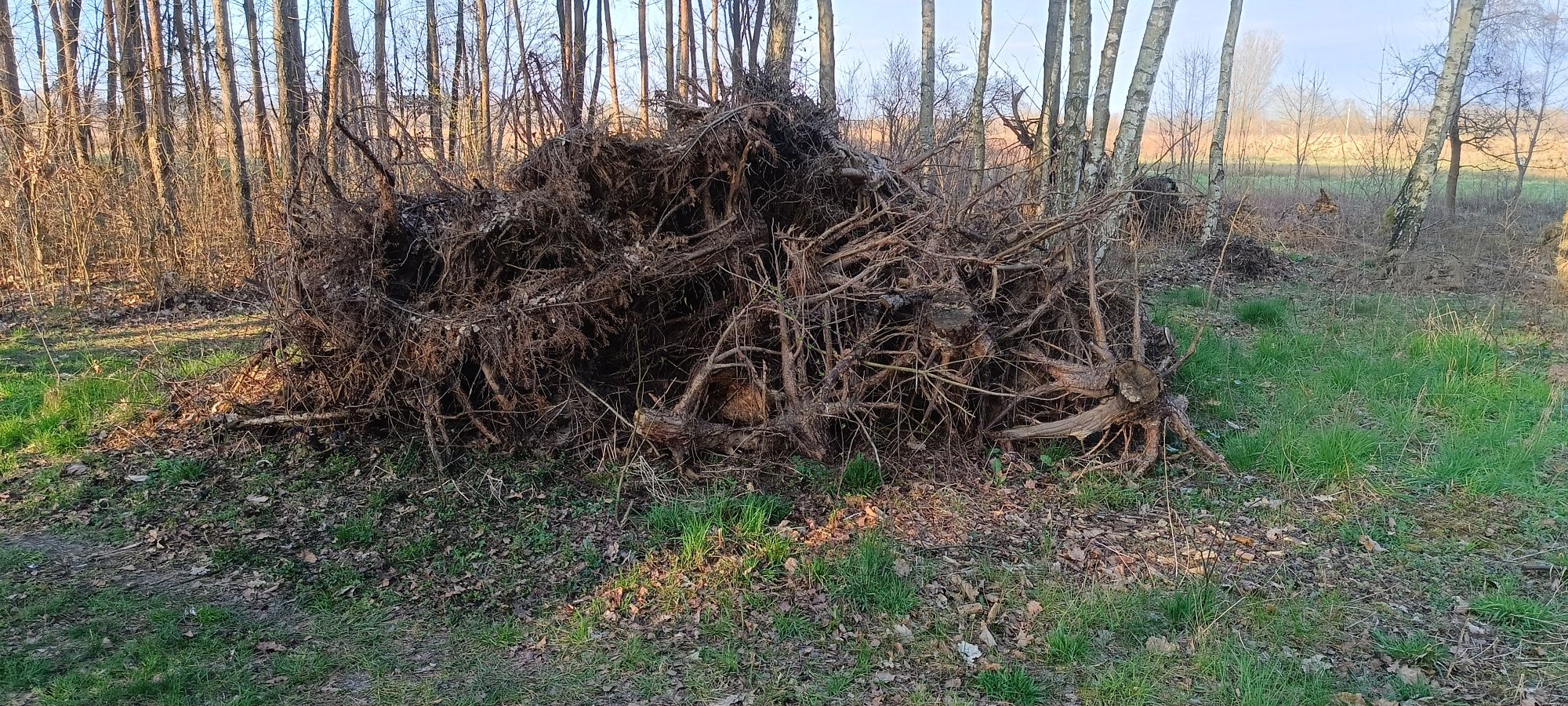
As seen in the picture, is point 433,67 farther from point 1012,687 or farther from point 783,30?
point 1012,687

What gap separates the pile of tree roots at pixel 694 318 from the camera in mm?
4945

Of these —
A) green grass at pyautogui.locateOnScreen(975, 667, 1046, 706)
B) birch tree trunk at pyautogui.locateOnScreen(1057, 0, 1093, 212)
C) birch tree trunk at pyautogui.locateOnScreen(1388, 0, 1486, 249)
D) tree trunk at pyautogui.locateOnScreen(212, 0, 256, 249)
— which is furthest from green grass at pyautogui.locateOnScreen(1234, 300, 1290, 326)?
tree trunk at pyautogui.locateOnScreen(212, 0, 256, 249)

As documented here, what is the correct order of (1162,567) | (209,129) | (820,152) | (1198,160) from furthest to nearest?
(1198,160)
(209,129)
(820,152)
(1162,567)

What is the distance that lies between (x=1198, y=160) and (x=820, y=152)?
23.2m

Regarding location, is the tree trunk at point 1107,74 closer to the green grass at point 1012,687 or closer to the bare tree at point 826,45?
the bare tree at point 826,45

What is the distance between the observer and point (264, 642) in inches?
134

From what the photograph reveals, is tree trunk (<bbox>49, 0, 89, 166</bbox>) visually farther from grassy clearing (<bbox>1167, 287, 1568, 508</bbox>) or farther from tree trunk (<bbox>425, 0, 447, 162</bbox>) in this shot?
grassy clearing (<bbox>1167, 287, 1568, 508</bbox>)

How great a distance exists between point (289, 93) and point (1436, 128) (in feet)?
49.6

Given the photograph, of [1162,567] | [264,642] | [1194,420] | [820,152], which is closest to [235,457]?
[264,642]

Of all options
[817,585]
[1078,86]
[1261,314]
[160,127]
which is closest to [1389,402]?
[1261,314]

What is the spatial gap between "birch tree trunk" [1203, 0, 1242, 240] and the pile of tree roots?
9761 millimetres

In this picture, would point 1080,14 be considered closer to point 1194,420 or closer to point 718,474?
point 1194,420

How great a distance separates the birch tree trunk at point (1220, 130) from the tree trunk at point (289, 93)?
1322 cm

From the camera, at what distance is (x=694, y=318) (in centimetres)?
537
